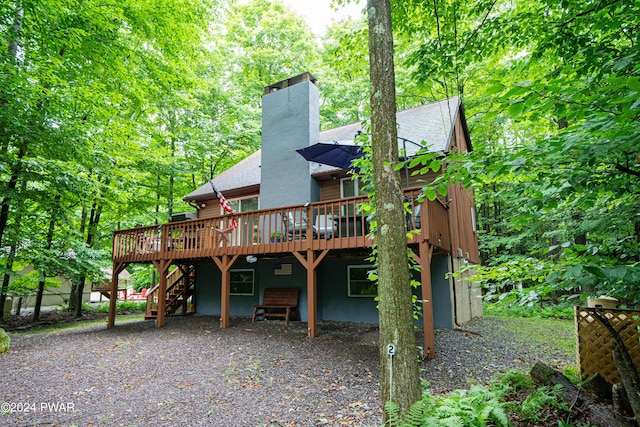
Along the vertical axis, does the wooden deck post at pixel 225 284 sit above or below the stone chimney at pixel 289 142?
below

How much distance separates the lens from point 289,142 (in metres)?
11.4

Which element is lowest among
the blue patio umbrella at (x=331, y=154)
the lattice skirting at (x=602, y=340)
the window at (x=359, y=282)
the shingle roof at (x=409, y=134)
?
the lattice skirting at (x=602, y=340)

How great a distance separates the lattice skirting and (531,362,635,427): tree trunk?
2.01 ft

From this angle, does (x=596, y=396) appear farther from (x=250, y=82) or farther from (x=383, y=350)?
(x=250, y=82)

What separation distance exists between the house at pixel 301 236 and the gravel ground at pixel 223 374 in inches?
46.3

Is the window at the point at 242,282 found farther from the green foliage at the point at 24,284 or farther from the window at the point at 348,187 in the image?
the green foliage at the point at 24,284

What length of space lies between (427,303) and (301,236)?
312 cm

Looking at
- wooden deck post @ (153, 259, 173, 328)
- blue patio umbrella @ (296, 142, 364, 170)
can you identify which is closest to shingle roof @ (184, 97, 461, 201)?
blue patio umbrella @ (296, 142, 364, 170)

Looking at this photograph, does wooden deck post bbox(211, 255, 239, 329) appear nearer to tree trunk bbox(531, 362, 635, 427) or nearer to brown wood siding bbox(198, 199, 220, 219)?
brown wood siding bbox(198, 199, 220, 219)

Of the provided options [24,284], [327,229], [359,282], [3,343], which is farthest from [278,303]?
[24,284]

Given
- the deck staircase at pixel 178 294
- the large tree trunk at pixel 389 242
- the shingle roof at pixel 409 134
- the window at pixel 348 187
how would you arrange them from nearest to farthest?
the large tree trunk at pixel 389 242, the shingle roof at pixel 409 134, the window at pixel 348 187, the deck staircase at pixel 178 294

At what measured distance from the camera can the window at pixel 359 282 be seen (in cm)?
976

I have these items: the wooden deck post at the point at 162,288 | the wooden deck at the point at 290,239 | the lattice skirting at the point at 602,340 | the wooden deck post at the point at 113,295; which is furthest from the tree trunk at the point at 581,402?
the wooden deck post at the point at 113,295

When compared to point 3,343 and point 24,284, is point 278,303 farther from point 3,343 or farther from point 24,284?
point 24,284
